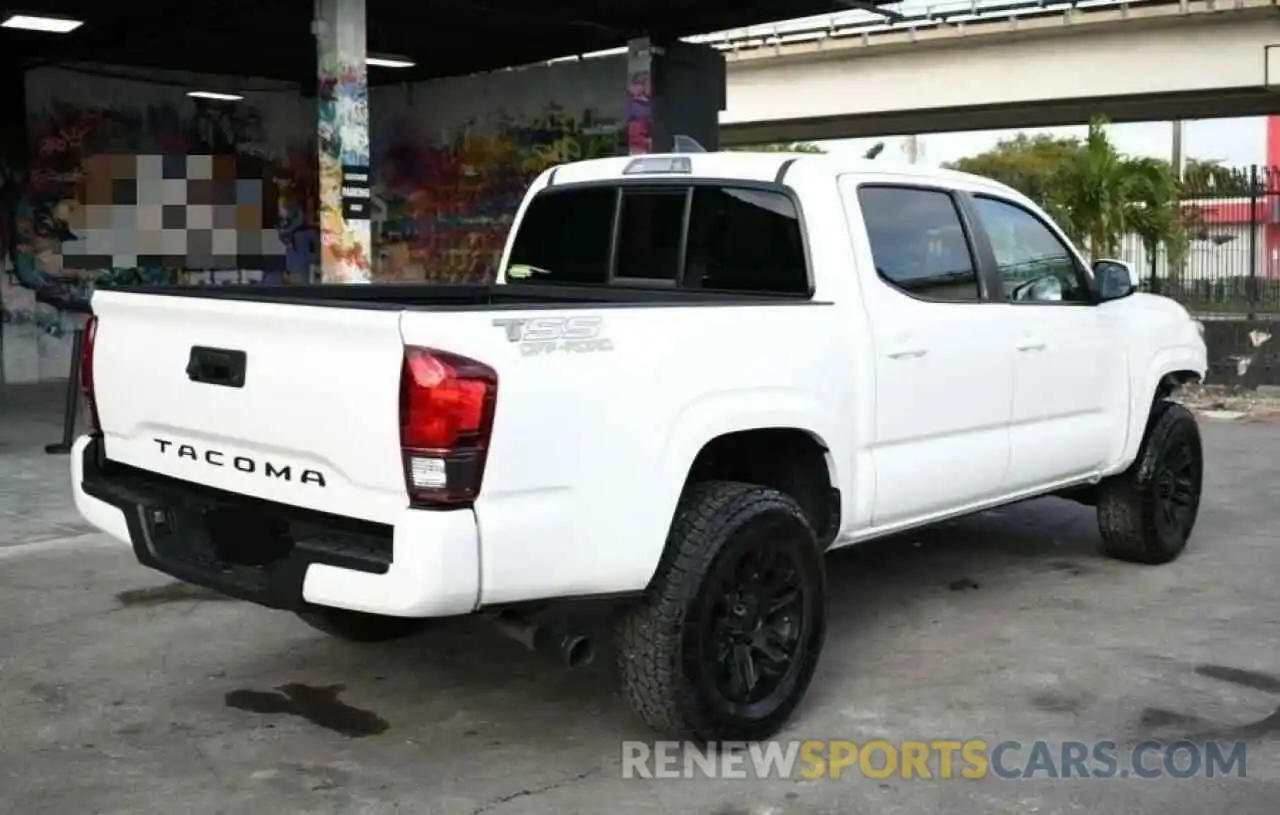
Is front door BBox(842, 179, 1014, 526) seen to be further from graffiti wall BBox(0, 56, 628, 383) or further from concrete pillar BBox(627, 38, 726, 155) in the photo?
graffiti wall BBox(0, 56, 628, 383)

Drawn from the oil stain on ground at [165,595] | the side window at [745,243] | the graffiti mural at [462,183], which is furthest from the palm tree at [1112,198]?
the oil stain on ground at [165,595]

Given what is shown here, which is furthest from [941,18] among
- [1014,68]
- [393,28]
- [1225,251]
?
[393,28]

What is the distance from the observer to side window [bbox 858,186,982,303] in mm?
5129

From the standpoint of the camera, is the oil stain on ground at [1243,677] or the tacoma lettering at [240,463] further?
the oil stain on ground at [1243,677]

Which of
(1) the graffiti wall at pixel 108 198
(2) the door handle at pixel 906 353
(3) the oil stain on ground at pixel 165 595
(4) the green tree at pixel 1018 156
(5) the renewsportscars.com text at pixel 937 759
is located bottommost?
(5) the renewsportscars.com text at pixel 937 759

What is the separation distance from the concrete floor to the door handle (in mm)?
1250

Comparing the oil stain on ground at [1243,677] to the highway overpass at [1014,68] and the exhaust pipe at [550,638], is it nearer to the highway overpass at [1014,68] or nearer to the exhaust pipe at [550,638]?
the exhaust pipe at [550,638]

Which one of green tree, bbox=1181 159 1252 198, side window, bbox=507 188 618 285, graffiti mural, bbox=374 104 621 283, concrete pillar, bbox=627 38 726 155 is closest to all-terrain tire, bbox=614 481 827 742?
side window, bbox=507 188 618 285

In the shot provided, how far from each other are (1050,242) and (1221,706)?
2.38 metres

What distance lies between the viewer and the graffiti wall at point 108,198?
15.1 m

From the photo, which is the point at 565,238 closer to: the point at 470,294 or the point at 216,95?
the point at 470,294

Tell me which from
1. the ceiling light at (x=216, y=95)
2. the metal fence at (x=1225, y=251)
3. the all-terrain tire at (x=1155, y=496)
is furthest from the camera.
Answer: the ceiling light at (x=216, y=95)

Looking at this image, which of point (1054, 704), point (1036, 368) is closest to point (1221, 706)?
point (1054, 704)

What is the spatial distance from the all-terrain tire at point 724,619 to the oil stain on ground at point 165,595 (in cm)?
290
